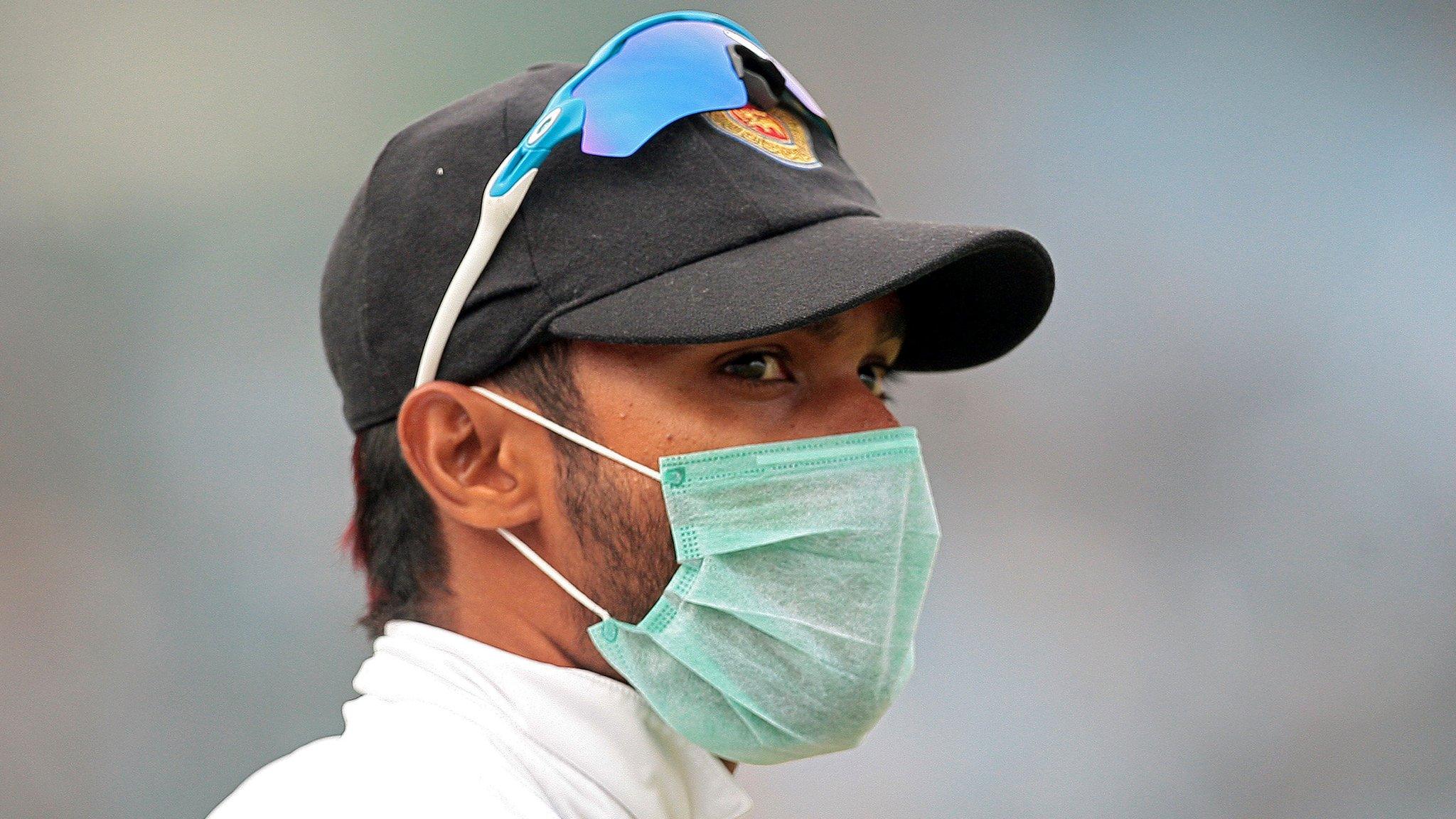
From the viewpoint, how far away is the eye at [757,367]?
112cm

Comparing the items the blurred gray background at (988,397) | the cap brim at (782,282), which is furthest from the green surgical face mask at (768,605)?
the blurred gray background at (988,397)

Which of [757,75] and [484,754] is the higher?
[757,75]

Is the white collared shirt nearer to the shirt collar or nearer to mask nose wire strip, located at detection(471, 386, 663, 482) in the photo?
the shirt collar

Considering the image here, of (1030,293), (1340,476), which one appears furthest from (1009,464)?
(1030,293)

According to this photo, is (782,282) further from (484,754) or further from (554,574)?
(484,754)

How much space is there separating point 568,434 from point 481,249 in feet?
0.59

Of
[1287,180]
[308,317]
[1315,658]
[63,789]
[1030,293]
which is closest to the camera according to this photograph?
[1030,293]

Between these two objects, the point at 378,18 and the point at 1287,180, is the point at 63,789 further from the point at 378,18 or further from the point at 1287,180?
the point at 1287,180

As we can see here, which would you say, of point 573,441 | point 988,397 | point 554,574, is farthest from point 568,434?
point 988,397

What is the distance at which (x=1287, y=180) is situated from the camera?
2691 millimetres

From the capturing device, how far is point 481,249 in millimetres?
1113

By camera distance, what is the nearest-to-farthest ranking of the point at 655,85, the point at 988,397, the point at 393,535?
the point at 655,85 → the point at 393,535 → the point at 988,397

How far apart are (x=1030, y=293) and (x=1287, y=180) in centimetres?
167

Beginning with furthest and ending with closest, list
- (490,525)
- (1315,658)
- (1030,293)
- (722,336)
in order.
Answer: (1315,658) < (1030,293) < (490,525) < (722,336)
